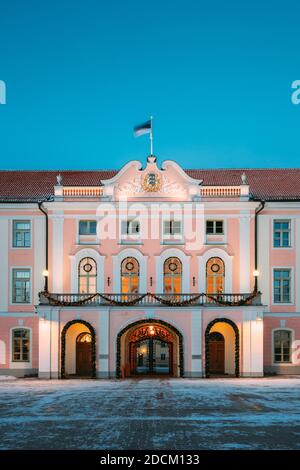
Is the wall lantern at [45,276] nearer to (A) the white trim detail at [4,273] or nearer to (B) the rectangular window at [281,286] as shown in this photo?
(A) the white trim detail at [4,273]

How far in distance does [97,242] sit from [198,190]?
6.05 meters

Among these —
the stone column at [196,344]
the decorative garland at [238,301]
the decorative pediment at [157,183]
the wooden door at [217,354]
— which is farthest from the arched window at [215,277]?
the decorative pediment at [157,183]

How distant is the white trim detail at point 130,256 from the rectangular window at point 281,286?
7.03 metres

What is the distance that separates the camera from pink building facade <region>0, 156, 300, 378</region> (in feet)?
125

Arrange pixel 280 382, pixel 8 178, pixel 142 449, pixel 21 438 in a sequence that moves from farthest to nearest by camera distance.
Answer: pixel 8 178, pixel 280 382, pixel 21 438, pixel 142 449

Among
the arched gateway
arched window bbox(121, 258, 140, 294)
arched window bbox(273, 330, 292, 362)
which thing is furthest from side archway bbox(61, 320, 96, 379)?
arched window bbox(273, 330, 292, 362)

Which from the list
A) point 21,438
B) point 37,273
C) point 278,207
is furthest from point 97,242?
point 21,438

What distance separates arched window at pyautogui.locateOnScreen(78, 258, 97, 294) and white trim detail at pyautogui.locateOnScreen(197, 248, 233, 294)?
556cm

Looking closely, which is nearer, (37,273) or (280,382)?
(280,382)

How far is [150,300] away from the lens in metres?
38.4

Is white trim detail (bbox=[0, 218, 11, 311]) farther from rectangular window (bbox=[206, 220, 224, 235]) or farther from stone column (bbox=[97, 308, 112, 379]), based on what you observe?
rectangular window (bbox=[206, 220, 224, 235])

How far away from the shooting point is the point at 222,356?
39906mm

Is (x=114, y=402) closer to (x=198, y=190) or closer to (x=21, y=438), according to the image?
(x=21, y=438)

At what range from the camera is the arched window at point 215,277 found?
129 feet
